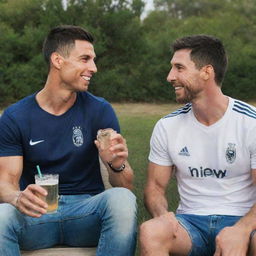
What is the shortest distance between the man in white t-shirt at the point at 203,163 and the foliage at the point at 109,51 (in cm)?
1596

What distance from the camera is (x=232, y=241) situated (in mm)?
2445

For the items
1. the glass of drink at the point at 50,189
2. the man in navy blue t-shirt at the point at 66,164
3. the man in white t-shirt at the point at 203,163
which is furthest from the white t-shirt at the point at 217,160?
the glass of drink at the point at 50,189

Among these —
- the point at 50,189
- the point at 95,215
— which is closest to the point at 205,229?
the point at 95,215

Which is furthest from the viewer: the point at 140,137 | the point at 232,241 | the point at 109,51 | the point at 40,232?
the point at 109,51

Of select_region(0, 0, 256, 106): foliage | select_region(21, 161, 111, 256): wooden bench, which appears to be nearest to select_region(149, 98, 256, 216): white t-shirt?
select_region(21, 161, 111, 256): wooden bench

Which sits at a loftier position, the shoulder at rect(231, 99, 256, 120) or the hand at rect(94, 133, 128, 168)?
the shoulder at rect(231, 99, 256, 120)

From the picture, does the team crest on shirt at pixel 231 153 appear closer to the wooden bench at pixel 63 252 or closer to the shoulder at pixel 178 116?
the shoulder at pixel 178 116

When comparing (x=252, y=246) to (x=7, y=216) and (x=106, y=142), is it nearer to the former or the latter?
(x=106, y=142)

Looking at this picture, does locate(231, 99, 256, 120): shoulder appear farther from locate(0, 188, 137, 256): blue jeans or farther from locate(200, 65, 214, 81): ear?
locate(0, 188, 137, 256): blue jeans

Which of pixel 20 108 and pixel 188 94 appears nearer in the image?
pixel 188 94

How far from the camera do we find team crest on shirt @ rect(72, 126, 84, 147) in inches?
117

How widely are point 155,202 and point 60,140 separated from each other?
0.66m

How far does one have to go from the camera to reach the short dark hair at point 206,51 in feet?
9.60

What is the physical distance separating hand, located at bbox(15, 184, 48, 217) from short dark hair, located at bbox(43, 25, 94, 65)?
3.22 ft
